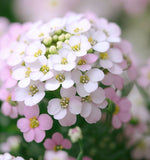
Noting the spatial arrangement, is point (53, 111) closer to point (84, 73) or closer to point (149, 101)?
point (84, 73)

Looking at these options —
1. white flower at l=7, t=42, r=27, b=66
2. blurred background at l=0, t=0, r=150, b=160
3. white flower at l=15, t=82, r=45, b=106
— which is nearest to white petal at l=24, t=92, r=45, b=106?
white flower at l=15, t=82, r=45, b=106

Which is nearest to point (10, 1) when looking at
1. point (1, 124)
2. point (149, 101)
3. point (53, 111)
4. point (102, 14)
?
point (102, 14)

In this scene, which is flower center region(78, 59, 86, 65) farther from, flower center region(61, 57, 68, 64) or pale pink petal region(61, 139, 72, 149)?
pale pink petal region(61, 139, 72, 149)

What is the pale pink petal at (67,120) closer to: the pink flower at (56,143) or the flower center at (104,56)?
the pink flower at (56,143)

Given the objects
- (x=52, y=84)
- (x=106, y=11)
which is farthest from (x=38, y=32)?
(x=106, y=11)

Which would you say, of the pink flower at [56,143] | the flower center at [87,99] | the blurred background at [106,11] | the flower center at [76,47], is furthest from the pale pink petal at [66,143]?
the blurred background at [106,11]

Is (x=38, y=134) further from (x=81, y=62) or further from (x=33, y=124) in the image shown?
(x=81, y=62)

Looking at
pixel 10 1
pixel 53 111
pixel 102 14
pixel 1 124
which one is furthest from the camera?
pixel 10 1
